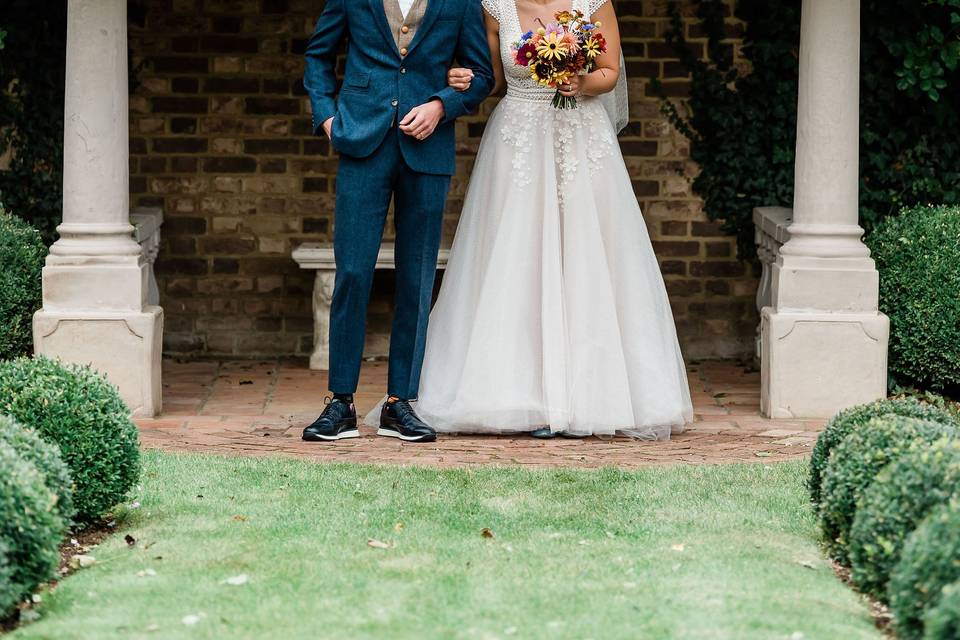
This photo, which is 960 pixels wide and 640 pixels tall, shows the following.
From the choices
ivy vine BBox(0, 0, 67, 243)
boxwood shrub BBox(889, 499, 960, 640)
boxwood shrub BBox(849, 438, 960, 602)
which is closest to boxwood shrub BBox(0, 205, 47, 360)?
ivy vine BBox(0, 0, 67, 243)

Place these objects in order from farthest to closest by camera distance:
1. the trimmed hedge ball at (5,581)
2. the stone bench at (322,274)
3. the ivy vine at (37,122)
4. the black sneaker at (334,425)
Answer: the stone bench at (322,274), the ivy vine at (37,122), the black sneaker at (334,425), the trimmed hedge ball at (5,581)

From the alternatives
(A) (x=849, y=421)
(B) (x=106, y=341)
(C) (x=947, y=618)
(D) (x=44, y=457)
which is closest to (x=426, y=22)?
(B) (x=106, y=341)

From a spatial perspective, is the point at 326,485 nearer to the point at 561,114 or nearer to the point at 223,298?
the point at 561,114

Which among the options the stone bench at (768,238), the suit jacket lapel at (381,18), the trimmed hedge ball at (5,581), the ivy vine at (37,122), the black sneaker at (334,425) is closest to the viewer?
the trimmed hedge ball at (5,581)

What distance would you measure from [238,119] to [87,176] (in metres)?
2.01

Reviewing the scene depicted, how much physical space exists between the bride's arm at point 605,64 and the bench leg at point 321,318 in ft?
7.83

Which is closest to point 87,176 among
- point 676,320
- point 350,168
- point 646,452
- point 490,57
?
point 350,168

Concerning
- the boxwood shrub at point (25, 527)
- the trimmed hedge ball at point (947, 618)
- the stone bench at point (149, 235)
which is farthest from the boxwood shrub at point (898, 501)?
the stone bench at point (149, 235)

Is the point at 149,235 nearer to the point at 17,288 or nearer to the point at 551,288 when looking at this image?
the point at 17,288

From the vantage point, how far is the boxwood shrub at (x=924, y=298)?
6.67m

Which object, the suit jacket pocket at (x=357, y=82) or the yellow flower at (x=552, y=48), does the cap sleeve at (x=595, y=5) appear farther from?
the suit jacket pocket at (x=357, y=82)

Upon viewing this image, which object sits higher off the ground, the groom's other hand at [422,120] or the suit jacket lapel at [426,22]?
the suit jacket lapel at [426,22]

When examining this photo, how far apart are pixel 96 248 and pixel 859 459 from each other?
12.2 feet

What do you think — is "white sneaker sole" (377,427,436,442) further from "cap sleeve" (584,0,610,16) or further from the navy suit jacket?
Answer: "cap sleeve" (584,0,610,16)
